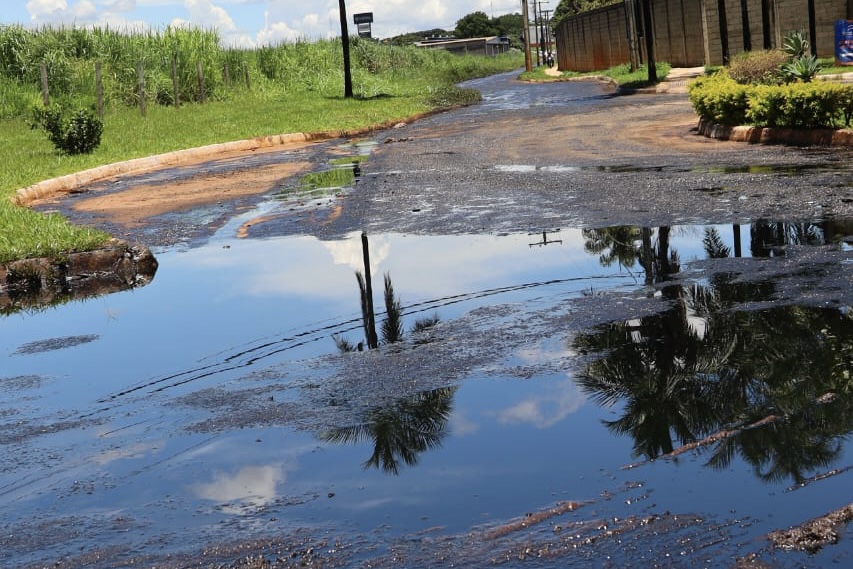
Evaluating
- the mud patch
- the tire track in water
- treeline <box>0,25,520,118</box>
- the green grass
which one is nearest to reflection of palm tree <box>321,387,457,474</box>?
the tire track in water

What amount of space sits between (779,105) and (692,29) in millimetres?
32778

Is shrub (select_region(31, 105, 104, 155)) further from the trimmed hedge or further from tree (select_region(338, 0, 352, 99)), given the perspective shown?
tree (select_region(338, 0, 352, 99))

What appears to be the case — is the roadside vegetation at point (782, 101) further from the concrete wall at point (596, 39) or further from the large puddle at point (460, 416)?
the concrete wall at point (596, 39)

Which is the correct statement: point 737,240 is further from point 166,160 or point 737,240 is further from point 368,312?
point 166,160

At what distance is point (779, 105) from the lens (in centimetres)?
1702

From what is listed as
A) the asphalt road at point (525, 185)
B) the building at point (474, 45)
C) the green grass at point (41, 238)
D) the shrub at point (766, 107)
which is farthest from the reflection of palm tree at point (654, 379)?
the building at point (474, 45)

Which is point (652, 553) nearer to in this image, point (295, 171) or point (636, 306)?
point (636, 306)

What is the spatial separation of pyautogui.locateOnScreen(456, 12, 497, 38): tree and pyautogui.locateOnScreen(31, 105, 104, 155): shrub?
162 metres

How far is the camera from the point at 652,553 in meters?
3.84

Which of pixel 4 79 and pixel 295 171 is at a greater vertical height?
pixel 4 79

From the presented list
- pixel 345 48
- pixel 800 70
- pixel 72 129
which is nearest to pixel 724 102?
pixel 800 70

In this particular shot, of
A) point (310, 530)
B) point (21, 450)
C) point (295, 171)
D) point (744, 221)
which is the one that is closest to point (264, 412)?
point (21, 450)

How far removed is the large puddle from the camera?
4.23 meters

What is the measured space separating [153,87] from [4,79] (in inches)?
181
